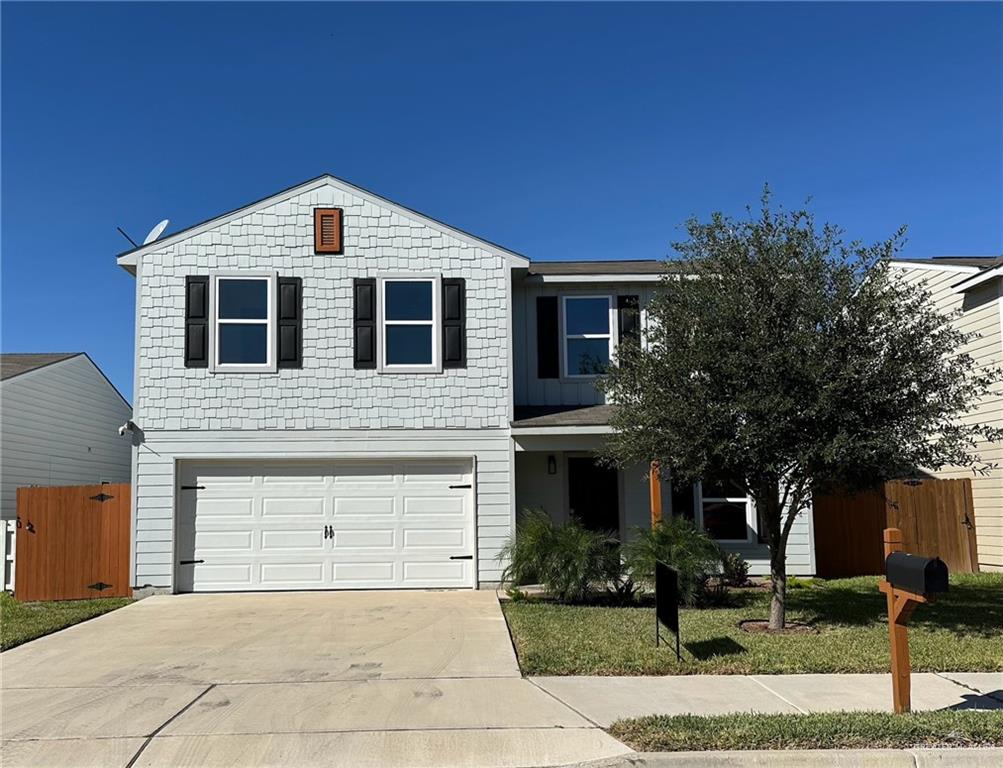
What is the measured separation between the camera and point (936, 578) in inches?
241

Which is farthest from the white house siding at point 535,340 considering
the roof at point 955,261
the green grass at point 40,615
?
the green grass at point 40,615

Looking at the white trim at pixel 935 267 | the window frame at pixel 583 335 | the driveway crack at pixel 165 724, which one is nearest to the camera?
the driveway crack at pixel 165 724

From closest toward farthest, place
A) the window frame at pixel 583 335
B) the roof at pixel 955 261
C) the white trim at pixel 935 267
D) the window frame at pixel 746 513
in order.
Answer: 1. the window frame at pixel 746 513
2. the window frame at pixel 583 335
3. the white trim at pixel 935 267
4. the roof at pixel 955 261

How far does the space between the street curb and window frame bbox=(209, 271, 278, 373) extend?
34.0ft

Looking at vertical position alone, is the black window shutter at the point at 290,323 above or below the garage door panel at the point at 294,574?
above

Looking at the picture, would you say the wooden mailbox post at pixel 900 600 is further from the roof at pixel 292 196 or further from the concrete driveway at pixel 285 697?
the roof at pixel 292 196

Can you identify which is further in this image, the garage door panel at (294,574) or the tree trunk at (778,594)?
the garage door panel at (294,574)

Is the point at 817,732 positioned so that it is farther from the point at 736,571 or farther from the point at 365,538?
the point at 365,538

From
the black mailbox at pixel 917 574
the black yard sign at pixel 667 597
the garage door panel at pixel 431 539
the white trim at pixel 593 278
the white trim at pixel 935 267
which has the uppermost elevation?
the white trim at pixel 935 267

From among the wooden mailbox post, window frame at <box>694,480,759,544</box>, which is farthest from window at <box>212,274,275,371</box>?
the wooden mailbox post

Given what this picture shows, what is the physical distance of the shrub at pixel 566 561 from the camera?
12.2 m

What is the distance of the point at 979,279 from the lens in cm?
1548

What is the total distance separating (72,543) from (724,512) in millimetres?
10915

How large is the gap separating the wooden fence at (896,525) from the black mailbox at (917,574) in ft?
34.4
